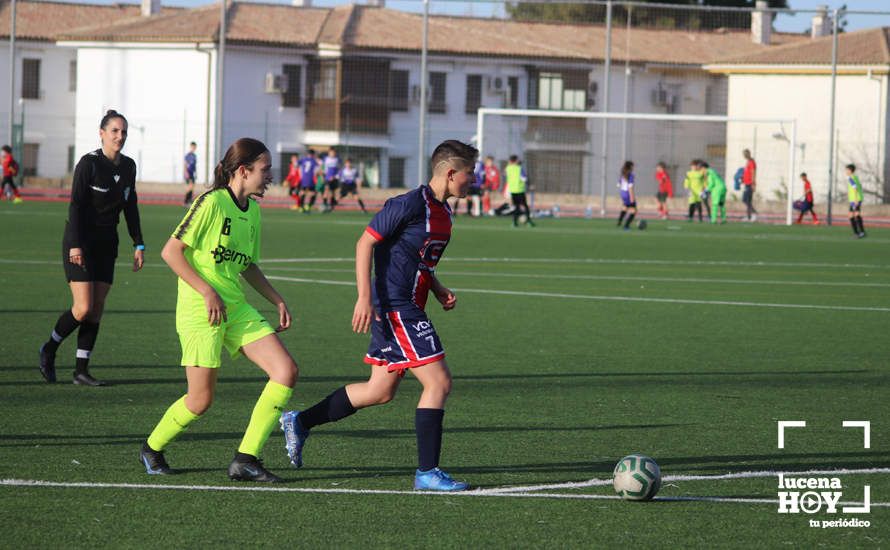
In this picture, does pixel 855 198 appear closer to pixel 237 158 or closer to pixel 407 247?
pixel 407 247

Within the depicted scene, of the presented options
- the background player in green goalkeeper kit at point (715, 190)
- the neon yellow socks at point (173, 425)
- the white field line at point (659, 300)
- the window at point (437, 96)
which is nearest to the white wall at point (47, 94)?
the window at point (437, 96)

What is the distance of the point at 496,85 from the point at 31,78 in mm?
22235

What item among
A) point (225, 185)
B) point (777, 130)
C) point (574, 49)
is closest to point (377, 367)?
point (225, 185)

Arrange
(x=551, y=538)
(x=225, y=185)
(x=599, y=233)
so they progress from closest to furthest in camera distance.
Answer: (x=551, y=538)
(x=225, y=185)
(x=599, y=233)

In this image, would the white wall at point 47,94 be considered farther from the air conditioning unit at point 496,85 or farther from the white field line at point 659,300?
the white field line at point 659,300

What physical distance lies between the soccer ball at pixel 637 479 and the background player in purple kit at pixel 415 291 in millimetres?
767

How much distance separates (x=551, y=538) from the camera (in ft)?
19.5

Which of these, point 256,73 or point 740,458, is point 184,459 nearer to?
point 740,458

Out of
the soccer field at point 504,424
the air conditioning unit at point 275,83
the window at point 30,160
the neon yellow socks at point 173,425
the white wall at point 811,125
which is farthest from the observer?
the air conditioning unit at point 275,83

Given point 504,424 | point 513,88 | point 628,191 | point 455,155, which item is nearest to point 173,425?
point 455,155

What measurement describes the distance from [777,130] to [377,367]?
50929mm

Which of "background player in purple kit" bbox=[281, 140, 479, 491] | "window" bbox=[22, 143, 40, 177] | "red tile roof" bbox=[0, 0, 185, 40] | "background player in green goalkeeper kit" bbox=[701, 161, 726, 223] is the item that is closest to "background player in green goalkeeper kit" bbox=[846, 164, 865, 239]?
"background player in green goalkeeper kit" bbox=[701, 161, 726, 223]

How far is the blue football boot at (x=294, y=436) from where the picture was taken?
7242mm

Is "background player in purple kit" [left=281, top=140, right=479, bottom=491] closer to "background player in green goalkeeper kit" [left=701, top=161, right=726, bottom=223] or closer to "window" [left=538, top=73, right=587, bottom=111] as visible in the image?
"background player in green goalkeeper kit" [left=701, top=161, right=726, bottom=223]
